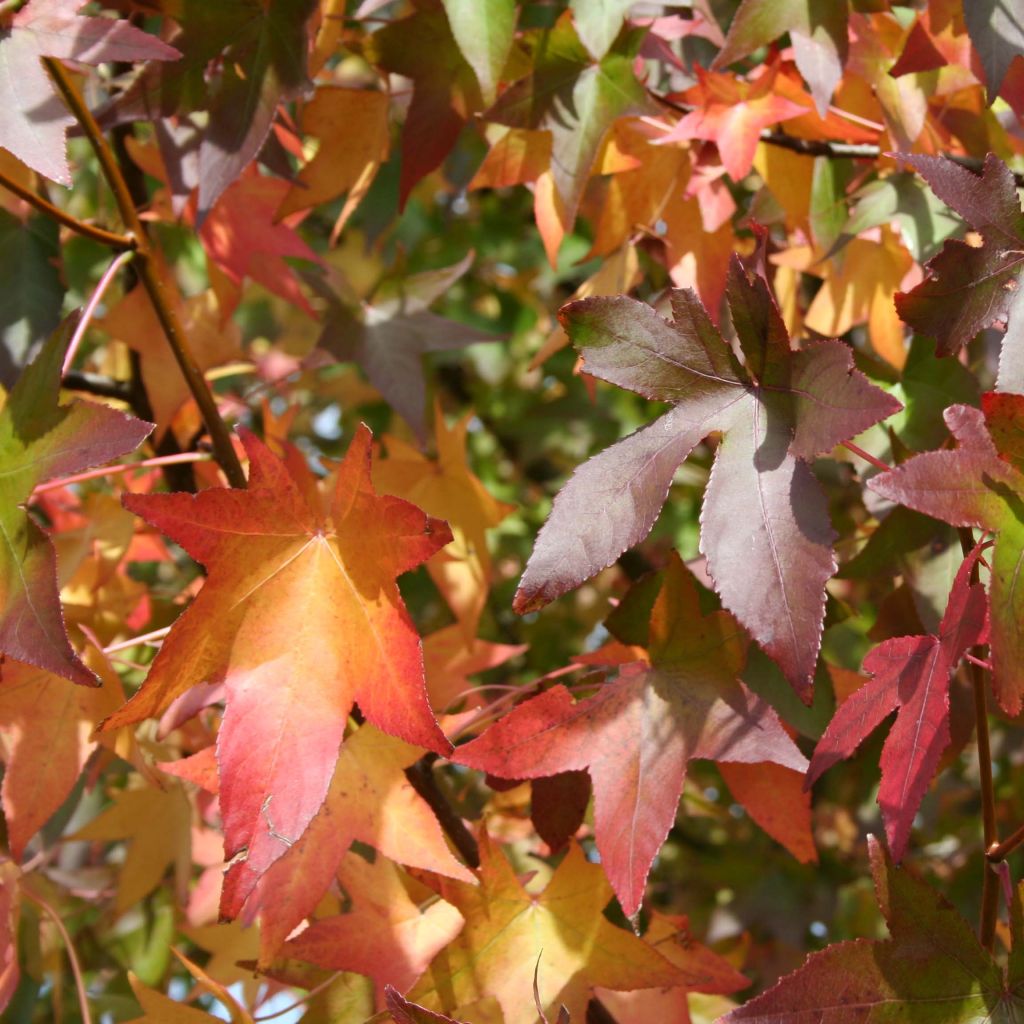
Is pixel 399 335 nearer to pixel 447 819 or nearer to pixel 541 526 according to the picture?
pixel 541 526

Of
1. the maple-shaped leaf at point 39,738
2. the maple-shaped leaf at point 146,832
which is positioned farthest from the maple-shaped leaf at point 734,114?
the maple-shaped leaf at point 146,832

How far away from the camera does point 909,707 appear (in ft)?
2.37

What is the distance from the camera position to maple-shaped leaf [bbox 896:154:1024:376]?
2.48 ft

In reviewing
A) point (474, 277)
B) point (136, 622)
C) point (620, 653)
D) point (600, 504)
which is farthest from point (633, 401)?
point (600, 504)

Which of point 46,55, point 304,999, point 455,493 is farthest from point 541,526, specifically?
point 46,55

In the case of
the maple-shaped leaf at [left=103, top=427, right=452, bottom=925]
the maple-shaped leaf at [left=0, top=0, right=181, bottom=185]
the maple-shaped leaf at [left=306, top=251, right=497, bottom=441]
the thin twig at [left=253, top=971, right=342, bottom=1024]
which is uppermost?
the maple-shaped leaf at [left=0, top=0, right=181, bottom=185]

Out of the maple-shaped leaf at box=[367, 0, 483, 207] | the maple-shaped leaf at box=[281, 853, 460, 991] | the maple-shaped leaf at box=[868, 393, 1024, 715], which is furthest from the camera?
the maple-shaped leaf at box=[367, 0, 483, 207]

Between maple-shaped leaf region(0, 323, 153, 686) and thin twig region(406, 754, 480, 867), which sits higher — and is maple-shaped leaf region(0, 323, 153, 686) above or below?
above

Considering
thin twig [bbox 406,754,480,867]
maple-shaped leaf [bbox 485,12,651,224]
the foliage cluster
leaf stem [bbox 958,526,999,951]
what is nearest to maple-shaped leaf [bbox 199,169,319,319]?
the foliage cluster

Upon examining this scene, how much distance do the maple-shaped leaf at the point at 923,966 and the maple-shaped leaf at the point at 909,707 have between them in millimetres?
28

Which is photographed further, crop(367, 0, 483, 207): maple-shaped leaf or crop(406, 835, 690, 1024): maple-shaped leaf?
A: crop(367, 0, 483, 207): maple-shaped leaf

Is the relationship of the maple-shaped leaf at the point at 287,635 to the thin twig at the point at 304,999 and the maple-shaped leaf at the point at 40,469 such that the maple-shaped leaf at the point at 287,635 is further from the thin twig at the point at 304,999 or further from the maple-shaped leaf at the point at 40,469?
the thin twig at the point at 304,999

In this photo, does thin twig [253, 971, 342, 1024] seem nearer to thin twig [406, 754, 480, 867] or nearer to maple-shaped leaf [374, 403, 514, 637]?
thin twig [406, 754, 480, 867]

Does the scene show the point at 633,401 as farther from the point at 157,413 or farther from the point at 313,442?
the point at 157,413
